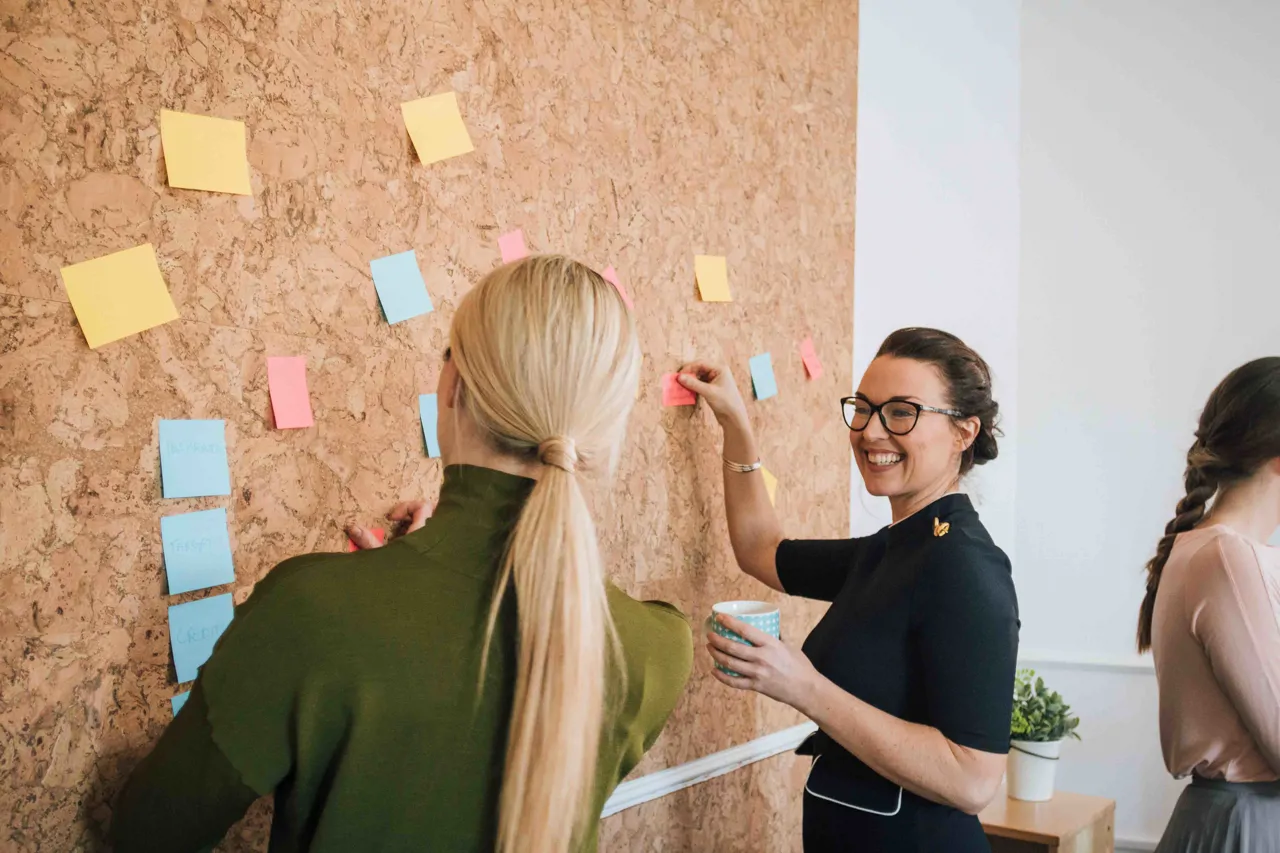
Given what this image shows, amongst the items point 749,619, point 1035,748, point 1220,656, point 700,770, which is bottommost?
point 1035,748

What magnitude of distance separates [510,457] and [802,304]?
1354 mm

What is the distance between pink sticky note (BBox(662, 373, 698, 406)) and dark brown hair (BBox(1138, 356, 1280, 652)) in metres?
0.90

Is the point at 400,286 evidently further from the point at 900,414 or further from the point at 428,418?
the point at 900,414

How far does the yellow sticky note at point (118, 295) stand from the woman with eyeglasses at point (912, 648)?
0.84 metres

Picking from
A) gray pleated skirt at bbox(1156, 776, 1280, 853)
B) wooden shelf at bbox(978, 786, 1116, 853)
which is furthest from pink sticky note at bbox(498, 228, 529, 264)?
wooden shelf at bbox(978, 786, 1116, 853)

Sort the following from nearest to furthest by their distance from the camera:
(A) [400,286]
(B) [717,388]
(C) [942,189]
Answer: (A) [400,286] → (B) [717,388] → (C) [942,189]

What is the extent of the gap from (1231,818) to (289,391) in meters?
1.60

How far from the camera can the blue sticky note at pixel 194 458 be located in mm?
1236

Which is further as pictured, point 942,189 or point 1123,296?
point 1123,296

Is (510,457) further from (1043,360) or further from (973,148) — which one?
(1043,360)

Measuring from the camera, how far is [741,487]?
198 centimetres

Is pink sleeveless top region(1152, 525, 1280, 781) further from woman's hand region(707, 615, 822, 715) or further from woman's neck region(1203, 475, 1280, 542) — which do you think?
woman's hand region(707, 615, 822, 715)

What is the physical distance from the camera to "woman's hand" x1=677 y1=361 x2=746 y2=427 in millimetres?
1906

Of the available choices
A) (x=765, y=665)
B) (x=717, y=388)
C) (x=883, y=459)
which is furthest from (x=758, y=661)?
(x=717, y=388)
